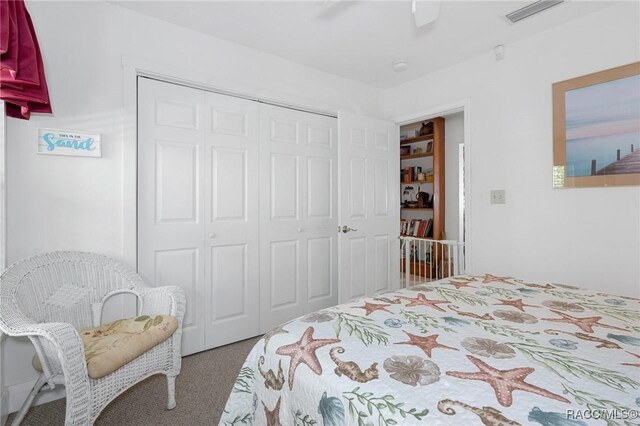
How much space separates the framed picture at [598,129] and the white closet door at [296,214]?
188 cm

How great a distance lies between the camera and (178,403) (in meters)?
1.88

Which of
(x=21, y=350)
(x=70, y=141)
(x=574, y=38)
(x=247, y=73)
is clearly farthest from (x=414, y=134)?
(x=21, y=350)

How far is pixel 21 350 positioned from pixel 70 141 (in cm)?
125

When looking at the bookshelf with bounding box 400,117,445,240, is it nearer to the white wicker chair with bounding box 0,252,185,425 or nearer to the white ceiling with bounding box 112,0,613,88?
the white ceiling with bounding box 112,0,613,88

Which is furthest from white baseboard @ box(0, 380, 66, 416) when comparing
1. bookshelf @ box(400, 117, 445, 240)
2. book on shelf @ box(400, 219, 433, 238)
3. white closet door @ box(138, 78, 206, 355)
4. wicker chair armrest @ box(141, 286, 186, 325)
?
book on shelf @ box(400, 219, 433, 238)

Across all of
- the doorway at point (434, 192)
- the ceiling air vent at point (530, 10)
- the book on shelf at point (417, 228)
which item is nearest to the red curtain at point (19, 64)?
the ceiling air vent at point (530, 10)

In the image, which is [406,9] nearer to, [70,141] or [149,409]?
[70,141]

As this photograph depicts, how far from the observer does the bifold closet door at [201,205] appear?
2.35 meters

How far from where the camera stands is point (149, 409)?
183cm

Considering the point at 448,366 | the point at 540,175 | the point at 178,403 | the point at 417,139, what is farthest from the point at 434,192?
the point at 448,366

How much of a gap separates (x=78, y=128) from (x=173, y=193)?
0.69 metres

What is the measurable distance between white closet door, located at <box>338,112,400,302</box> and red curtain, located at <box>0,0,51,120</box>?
218cm

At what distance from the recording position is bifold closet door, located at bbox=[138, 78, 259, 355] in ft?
7.72

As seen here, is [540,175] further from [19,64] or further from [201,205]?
[19,64]
